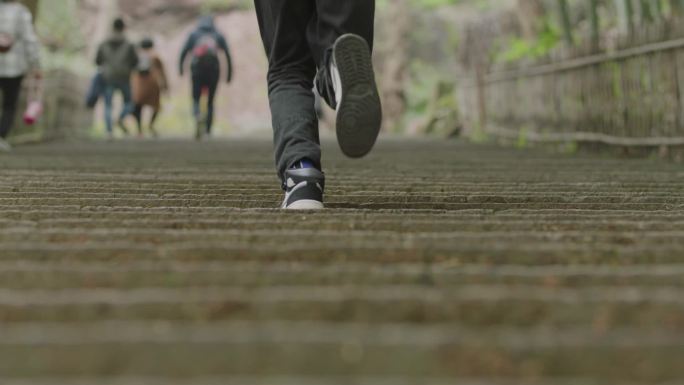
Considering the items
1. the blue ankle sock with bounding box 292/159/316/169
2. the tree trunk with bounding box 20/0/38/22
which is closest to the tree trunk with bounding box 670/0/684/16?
the blue ankle sock with bounding box 292/159/316/169

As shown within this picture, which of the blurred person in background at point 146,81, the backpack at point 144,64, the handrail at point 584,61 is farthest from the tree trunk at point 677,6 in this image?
the backpack at point 144,64

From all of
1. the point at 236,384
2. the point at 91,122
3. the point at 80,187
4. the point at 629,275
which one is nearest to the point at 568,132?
the point at 80,187

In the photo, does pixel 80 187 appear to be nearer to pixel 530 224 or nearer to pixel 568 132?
pixel 530 224

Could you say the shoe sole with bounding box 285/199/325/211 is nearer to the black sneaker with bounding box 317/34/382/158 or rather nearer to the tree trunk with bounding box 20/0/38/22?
the black sneaker with bounding box 317/34/382/158

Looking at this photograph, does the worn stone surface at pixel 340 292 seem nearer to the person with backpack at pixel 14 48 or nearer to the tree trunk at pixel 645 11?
the person with backpack at pixel 14 48

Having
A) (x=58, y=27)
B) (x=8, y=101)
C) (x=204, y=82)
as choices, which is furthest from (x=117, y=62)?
(x=58, y=27)

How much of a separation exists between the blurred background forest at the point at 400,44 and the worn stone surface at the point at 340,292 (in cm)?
857

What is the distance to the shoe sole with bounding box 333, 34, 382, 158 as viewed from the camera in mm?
2996

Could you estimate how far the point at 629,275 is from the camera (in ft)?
6.42

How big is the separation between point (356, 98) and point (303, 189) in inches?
15.5

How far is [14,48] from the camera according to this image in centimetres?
818

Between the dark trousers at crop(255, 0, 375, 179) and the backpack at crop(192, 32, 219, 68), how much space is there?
9.34 m

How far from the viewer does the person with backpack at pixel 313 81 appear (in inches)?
119

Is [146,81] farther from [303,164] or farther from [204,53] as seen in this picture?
[303,164]
